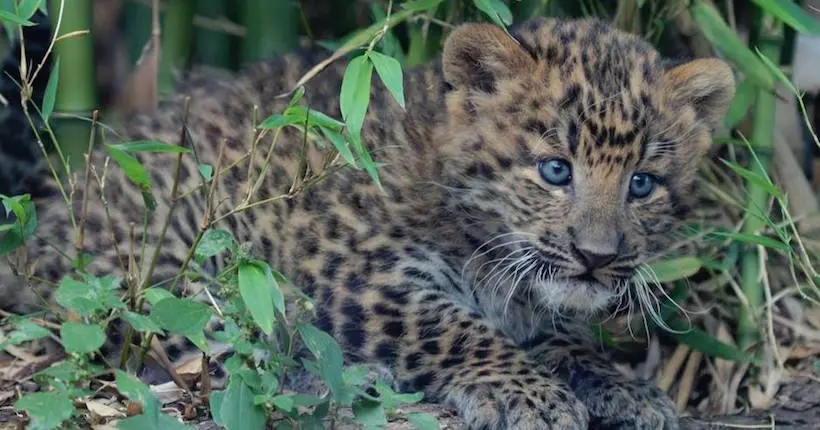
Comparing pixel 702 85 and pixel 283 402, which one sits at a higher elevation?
pixel 702 85

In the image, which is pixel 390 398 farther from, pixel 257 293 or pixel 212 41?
pixel 212 41

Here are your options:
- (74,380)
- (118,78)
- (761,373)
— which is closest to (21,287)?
(74,380)

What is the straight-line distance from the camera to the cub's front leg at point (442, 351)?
14.6ft

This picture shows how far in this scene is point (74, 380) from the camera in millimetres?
3678

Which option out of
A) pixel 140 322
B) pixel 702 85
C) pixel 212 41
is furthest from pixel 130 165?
pixel 212 41

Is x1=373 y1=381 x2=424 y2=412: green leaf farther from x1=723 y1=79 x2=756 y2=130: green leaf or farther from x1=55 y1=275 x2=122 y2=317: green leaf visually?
x1=723 y1=79 x2=756 y2=130: green leaf

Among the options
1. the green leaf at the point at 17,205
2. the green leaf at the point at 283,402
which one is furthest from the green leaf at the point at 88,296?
the green leaf at the point at 283,402

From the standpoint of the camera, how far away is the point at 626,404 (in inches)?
185

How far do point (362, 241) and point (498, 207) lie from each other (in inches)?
21.4

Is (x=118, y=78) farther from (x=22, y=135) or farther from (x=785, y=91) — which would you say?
(x=785, y=91)

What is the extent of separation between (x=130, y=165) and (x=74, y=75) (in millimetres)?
1863

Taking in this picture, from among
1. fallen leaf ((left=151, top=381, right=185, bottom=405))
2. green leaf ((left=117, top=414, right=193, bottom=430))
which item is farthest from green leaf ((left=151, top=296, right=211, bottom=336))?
fallen leaf ((left=151, top=381, right=185, bottom=405))

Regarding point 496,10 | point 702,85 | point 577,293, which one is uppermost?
point 496,10

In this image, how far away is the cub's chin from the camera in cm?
460
